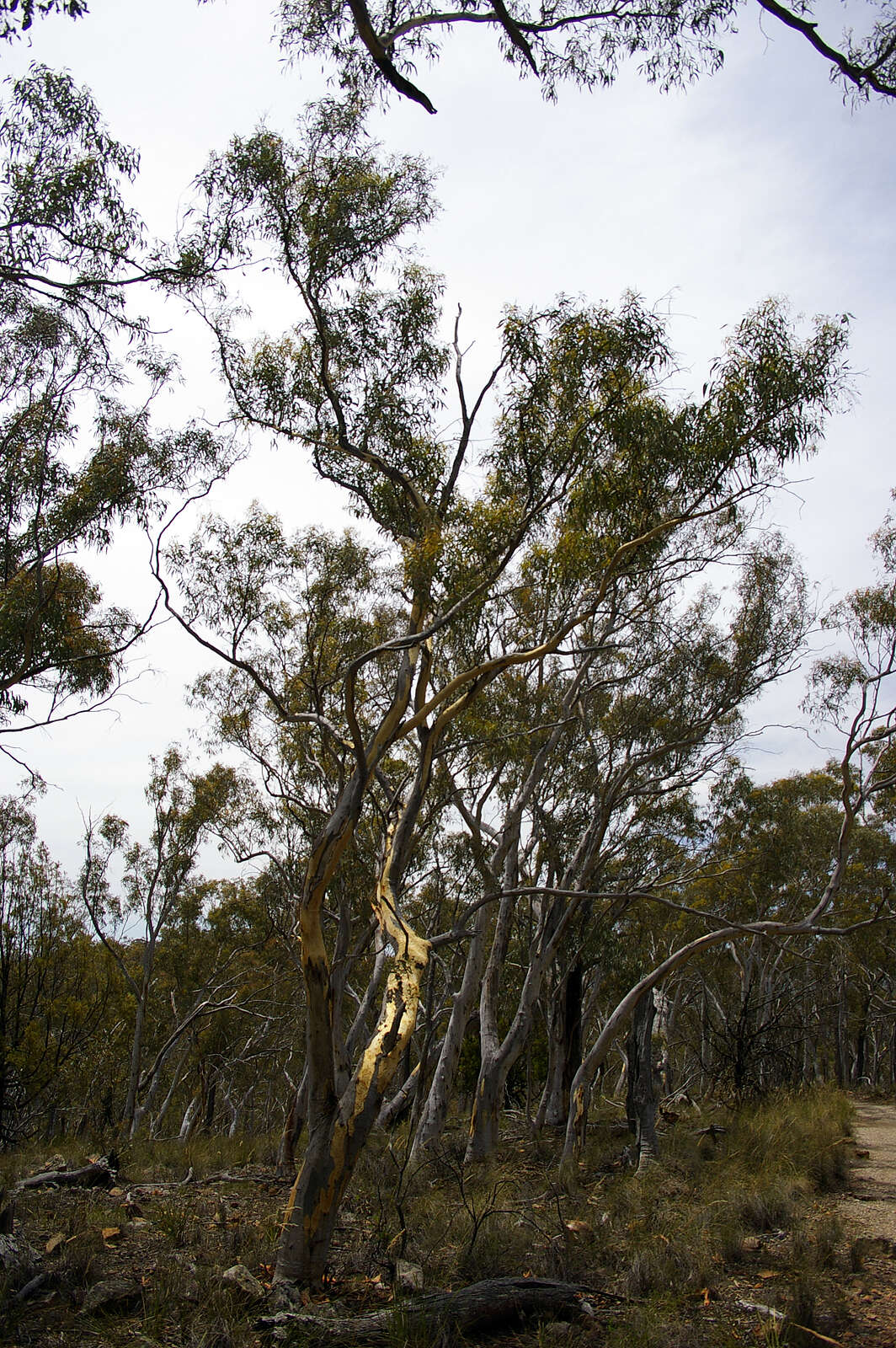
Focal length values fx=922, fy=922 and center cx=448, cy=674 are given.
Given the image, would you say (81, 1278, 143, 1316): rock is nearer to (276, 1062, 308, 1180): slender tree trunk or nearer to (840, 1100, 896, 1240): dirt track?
(276, 1062, 308, 1180): slender tree trunk

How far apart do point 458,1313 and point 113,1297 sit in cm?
180

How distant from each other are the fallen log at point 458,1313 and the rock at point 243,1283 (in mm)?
369

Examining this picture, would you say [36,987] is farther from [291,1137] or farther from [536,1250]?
[536,1250]

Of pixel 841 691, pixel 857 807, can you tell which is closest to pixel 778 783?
pixel 841 691

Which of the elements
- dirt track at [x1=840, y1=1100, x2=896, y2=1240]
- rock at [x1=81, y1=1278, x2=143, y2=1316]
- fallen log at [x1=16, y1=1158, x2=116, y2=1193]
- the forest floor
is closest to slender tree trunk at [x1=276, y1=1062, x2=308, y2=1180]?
the forest floor

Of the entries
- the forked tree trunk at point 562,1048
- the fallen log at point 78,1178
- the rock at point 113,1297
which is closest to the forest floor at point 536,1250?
the rock at point 113,1297

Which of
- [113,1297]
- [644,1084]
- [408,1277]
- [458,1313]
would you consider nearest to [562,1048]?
[644,1084]

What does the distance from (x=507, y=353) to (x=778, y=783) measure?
12778mm

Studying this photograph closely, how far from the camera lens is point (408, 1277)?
497 cm

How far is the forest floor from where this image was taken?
4469 millimetres

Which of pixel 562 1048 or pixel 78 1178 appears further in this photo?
pixel 562 1048

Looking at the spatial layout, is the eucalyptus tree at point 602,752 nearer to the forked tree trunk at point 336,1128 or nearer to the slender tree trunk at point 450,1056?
the slender tree trunk at point 450,1056

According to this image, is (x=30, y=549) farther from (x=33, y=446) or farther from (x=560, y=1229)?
(x=560, y=1229)

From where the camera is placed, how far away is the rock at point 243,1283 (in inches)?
188
